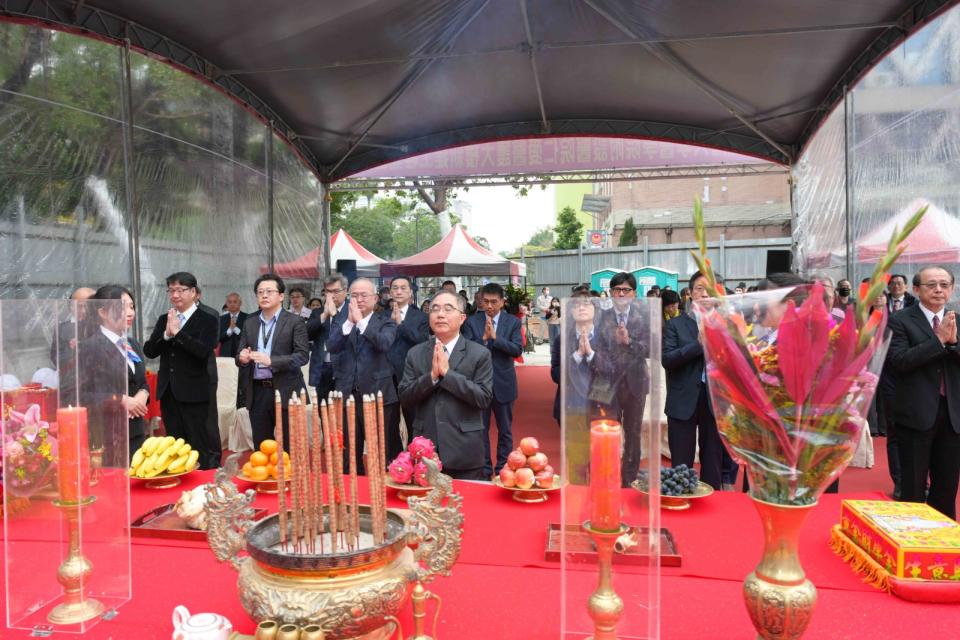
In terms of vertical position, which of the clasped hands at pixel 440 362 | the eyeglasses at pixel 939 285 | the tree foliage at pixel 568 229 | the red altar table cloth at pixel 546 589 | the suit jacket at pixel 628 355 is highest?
the tree foliage at pixel 568 229

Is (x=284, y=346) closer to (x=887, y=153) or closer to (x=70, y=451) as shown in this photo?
(x=70, y=451)

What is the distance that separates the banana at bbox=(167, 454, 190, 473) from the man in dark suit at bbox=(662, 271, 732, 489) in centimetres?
219

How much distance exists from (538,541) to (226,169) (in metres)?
5.97

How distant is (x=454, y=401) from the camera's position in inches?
96.0

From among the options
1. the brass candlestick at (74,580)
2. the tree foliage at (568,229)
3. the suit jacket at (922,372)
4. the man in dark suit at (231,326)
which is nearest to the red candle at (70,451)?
the brass candlestick at (74,580)

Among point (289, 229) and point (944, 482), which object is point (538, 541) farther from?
point (289, 229)

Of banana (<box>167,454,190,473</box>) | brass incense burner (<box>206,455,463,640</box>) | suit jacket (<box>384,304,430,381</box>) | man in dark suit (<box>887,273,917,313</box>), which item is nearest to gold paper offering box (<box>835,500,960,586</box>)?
Result: brass incense burner (<box>206,455,463,640</box>)

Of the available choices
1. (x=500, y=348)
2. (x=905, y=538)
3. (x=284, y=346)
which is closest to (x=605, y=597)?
(x=905, y=538)

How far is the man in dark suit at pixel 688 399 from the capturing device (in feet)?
10.5

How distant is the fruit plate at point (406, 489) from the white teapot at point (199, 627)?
829 mm

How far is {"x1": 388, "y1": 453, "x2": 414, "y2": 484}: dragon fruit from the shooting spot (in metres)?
1.84

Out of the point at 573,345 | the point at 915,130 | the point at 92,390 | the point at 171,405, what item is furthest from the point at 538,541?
the point at 915,130

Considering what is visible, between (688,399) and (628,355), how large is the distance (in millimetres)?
2357

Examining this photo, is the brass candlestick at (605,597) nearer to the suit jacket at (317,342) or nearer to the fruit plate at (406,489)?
the fruit plate at (406,489)
